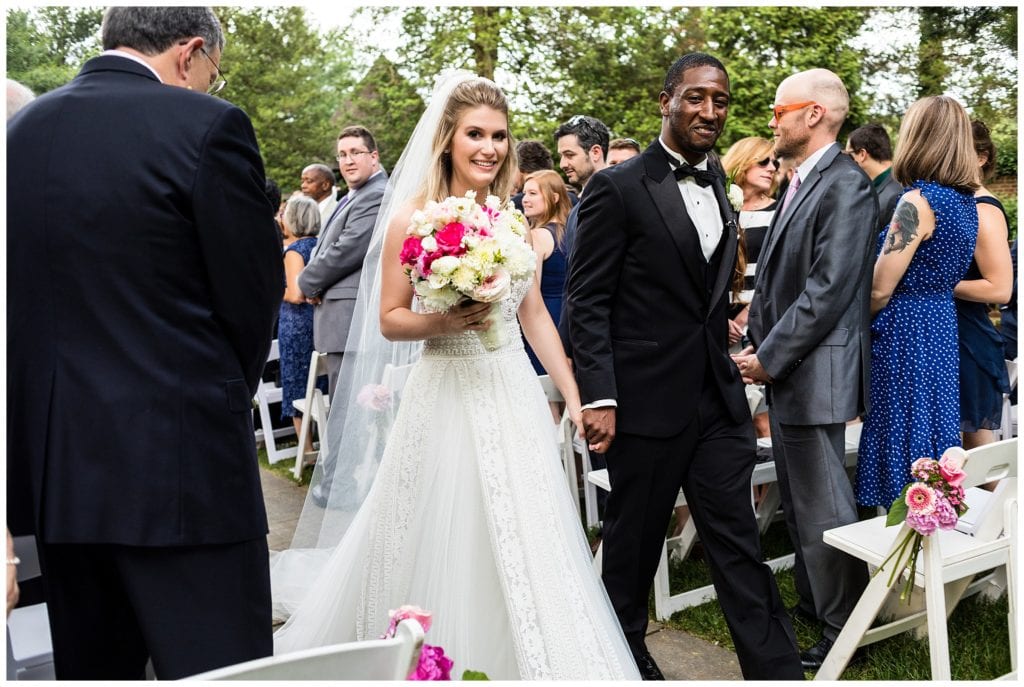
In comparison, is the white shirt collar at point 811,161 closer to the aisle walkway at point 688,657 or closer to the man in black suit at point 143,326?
the aisle walkway at point 688,657

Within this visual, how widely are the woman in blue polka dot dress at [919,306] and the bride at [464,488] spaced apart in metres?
1.51

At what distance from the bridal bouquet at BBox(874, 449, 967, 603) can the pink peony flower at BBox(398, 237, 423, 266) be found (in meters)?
1.74

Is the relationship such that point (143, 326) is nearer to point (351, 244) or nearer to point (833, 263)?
point (833, 263)

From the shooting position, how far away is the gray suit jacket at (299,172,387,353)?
625 centimetres

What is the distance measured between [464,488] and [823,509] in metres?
1.54

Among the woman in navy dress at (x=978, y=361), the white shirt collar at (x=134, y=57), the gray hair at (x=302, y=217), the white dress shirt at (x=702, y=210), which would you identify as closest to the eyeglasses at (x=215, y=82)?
the white shirt collar at (x=134, y=57)

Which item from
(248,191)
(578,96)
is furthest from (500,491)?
(578,96)


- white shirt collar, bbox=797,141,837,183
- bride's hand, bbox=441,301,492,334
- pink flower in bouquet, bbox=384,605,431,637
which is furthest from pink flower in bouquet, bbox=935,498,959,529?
pink flower in bouquet, bbox=384,605,431,637

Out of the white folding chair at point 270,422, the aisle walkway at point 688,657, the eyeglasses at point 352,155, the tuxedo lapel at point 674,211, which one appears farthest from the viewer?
the white folding chair at point 270,422

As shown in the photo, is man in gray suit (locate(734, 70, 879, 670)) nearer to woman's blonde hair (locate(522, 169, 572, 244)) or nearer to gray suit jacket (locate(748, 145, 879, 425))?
gray suit jacket (locate(748, 145, 879, 425))

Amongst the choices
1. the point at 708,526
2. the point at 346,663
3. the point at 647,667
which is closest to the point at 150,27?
the point at 346,663

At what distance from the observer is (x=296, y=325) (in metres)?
7.56

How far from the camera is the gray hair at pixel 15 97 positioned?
136 inches

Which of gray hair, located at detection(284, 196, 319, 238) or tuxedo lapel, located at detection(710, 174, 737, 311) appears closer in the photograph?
tuxedo lapel, located at detection(710, 174, 737, 311)
